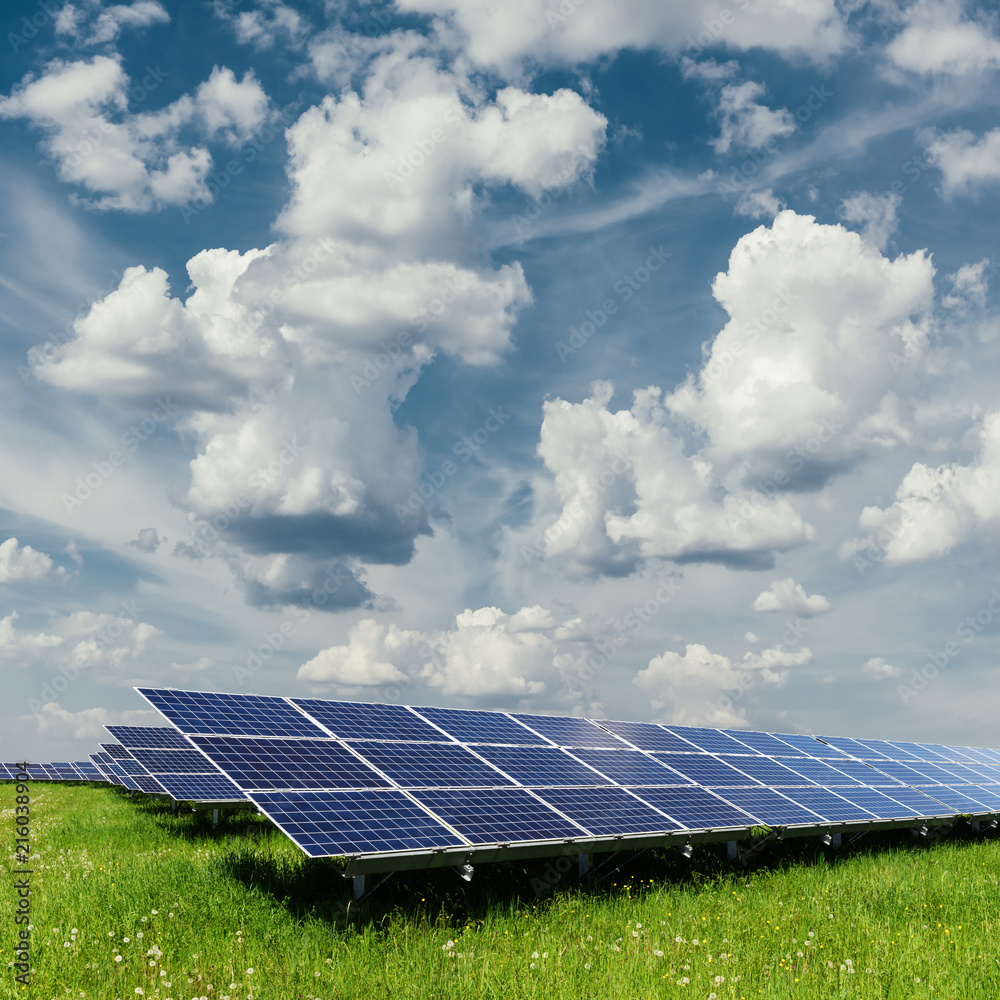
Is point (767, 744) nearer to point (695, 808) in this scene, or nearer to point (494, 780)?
point (695, 808)

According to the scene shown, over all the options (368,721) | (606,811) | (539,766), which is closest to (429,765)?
(368,721)

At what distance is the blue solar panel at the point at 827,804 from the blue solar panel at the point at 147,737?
83.3ft

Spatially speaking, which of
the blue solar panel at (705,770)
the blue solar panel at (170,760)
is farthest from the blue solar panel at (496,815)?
the blue solar panel at (170,760)

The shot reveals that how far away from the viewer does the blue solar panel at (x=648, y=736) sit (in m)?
24.8

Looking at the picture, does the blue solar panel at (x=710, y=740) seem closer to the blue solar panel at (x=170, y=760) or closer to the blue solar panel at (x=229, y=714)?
the blue solar panel at (x=229, y=714)

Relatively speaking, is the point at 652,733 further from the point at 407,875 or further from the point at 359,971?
the point at 359,971

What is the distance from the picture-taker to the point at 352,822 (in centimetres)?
1328

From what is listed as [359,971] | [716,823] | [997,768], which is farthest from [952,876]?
[997,768]

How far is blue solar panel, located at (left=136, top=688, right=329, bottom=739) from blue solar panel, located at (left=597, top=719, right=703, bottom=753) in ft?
34.6

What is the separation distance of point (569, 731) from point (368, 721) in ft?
23.2

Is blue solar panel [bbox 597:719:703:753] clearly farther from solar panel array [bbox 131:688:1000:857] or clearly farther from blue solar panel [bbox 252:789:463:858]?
blue solar panel [bbox 252:789:463:858]

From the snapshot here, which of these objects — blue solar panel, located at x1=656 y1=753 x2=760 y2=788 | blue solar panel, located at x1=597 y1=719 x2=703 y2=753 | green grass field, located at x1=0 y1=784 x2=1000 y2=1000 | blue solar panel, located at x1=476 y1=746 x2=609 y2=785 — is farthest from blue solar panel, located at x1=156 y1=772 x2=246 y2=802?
blue solar panel, located at x1=656 y1=753 x2=760 y2=788

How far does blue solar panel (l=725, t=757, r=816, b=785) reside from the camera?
2422 cm

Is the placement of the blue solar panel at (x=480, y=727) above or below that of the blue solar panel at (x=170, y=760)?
above
